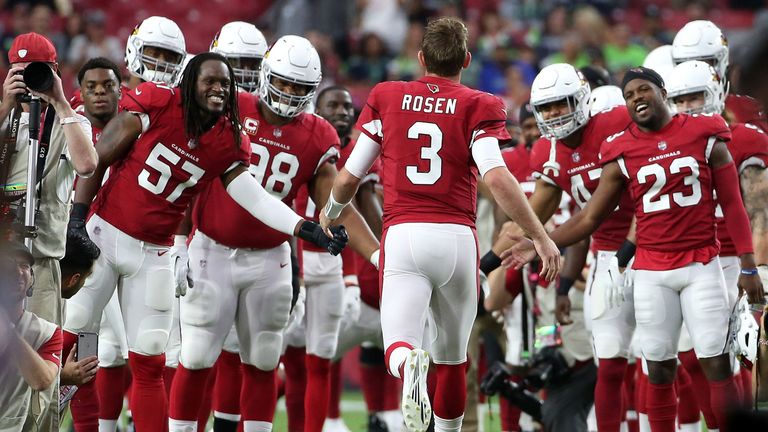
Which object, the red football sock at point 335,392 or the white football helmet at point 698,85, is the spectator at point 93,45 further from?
the white football helmet at point 698,85

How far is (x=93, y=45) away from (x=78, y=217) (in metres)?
8.04

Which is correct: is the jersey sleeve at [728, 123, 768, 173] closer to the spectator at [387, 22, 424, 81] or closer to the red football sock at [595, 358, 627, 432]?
the red football sock at [595, 358, 627, 432]

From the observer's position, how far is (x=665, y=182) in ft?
19.2

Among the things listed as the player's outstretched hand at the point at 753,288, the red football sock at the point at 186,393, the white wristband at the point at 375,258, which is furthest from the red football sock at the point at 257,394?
the player's outstretched hand at the point at 753,288

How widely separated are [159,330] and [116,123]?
3.49ft

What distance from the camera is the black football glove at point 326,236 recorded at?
206 inches

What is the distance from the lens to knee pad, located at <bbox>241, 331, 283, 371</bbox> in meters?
5.91

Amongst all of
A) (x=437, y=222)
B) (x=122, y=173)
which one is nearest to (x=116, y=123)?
(x=122, y=173)

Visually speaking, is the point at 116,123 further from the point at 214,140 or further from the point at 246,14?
the point at 246,14

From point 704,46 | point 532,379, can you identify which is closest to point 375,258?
point 532,379

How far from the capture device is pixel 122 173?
18.5 ft

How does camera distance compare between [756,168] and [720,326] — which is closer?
[720,326]

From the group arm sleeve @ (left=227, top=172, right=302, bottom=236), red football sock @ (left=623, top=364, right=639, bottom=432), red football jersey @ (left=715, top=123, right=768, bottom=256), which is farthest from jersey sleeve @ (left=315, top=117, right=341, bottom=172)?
red football sock @ (left=623, top=364, right=639, bottom=432)

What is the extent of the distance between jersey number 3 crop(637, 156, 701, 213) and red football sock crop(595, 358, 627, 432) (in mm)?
983
